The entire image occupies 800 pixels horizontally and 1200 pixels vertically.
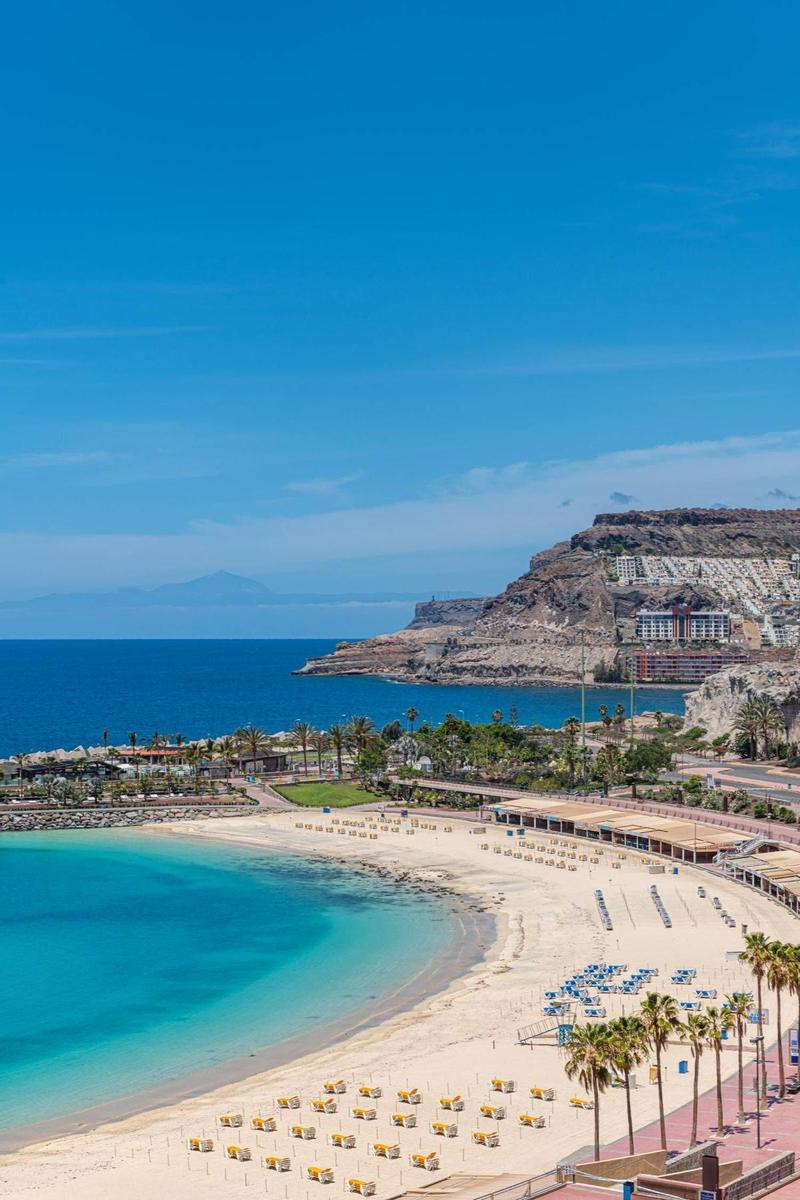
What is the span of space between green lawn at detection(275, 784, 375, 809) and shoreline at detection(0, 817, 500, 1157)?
35.1 meters

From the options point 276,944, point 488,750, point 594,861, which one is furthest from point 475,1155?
point 488,750

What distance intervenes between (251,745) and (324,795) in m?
16.5

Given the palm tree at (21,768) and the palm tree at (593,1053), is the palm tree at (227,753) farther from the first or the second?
the palm tree at (593,1053)

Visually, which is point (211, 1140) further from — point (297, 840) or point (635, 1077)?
point (297, 840)

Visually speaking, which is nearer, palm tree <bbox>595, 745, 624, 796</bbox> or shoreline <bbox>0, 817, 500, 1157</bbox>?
shoreline <bbox>0, 817, 500, 1157</bbox>

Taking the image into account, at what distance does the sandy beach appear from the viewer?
3170 centimetres

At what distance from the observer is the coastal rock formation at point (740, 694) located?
120750 millimetres

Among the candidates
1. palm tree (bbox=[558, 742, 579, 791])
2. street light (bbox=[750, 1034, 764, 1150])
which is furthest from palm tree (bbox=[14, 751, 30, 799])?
street light (bbox=[750, 1034, 764, 1150])

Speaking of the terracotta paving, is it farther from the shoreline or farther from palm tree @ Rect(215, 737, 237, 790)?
palm tree @ Rect(215, 737, 237, 790)

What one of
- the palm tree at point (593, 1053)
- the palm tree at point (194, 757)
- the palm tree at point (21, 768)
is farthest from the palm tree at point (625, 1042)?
the palm tree at point (194, 757)

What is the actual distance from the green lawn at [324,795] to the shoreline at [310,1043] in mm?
35143

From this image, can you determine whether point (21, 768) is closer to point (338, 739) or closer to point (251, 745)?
point (251, 745)

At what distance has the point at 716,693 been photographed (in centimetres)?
14362

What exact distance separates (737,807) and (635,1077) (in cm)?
5122
